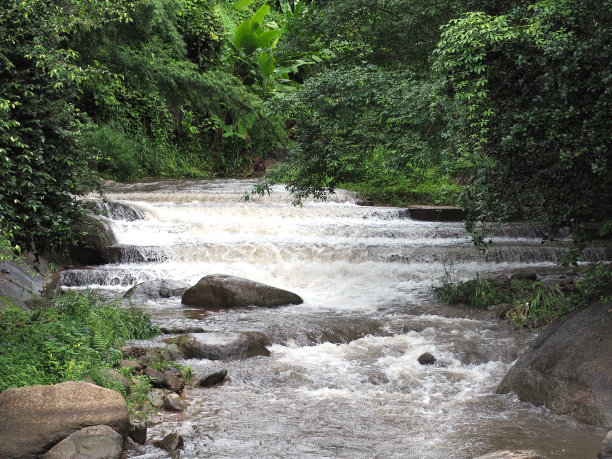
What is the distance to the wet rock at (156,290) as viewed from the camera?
33.4 feet

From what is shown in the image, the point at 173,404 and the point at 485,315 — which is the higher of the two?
the point at 173,404

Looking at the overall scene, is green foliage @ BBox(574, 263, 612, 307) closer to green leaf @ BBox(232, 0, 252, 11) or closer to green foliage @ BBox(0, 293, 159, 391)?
green foliage @ BBox(0, 293, 159, 391)

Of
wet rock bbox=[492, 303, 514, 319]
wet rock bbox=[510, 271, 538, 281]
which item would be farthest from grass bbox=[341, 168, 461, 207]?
wet rock bbox=[492, 303, 514, 319]

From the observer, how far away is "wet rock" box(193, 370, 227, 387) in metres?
6.48

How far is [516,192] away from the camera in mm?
7832

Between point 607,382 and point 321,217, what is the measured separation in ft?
34.9

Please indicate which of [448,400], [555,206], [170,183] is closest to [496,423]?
[448,400]

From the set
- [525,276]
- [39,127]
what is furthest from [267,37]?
[39,127]

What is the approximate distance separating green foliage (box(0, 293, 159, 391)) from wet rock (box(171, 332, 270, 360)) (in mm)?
703

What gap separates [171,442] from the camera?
494 centimetres

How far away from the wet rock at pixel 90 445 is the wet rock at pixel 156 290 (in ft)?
18.1

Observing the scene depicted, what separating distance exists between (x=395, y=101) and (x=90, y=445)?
6.82 metres

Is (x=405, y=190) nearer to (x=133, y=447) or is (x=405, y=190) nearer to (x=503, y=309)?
(x=503, y=309)

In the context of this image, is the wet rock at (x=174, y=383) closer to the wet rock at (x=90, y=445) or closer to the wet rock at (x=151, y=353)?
the wet rock at (x=151, y=353)
